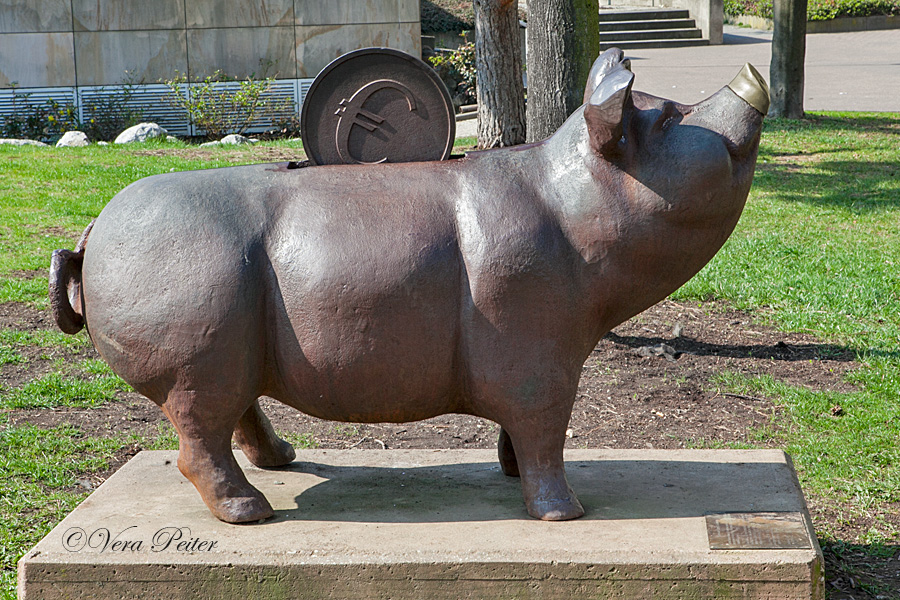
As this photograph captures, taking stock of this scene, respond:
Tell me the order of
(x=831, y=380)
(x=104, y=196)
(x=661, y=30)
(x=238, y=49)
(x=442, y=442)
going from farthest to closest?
1. (x=661, y=30)
2. (x=238, y=49)
3. (x=104, y=196)
4. (x=831, y=380)
5. (x=442, y=442)

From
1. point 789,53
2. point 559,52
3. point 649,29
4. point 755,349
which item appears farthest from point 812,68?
point 559,52

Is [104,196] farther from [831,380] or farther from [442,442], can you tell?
[831,380]

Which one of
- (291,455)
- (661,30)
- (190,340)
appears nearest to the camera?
(190,340)

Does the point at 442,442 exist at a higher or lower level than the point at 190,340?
lower

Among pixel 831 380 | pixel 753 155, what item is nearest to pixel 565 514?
pixel 753 155

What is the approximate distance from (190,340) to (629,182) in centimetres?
138

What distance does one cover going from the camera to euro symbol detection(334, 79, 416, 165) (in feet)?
10.2

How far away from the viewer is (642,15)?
2500cm

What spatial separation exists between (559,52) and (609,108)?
328cm

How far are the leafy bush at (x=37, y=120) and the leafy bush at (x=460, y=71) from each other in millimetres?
6245

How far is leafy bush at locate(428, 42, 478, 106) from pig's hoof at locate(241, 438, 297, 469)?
13439 mm

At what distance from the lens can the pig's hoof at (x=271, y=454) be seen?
368 cm

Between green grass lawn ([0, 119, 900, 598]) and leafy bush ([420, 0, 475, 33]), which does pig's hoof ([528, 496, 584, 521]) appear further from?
leafy bush ([420, 0, 475, 33])

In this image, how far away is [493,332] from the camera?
2.89 m
